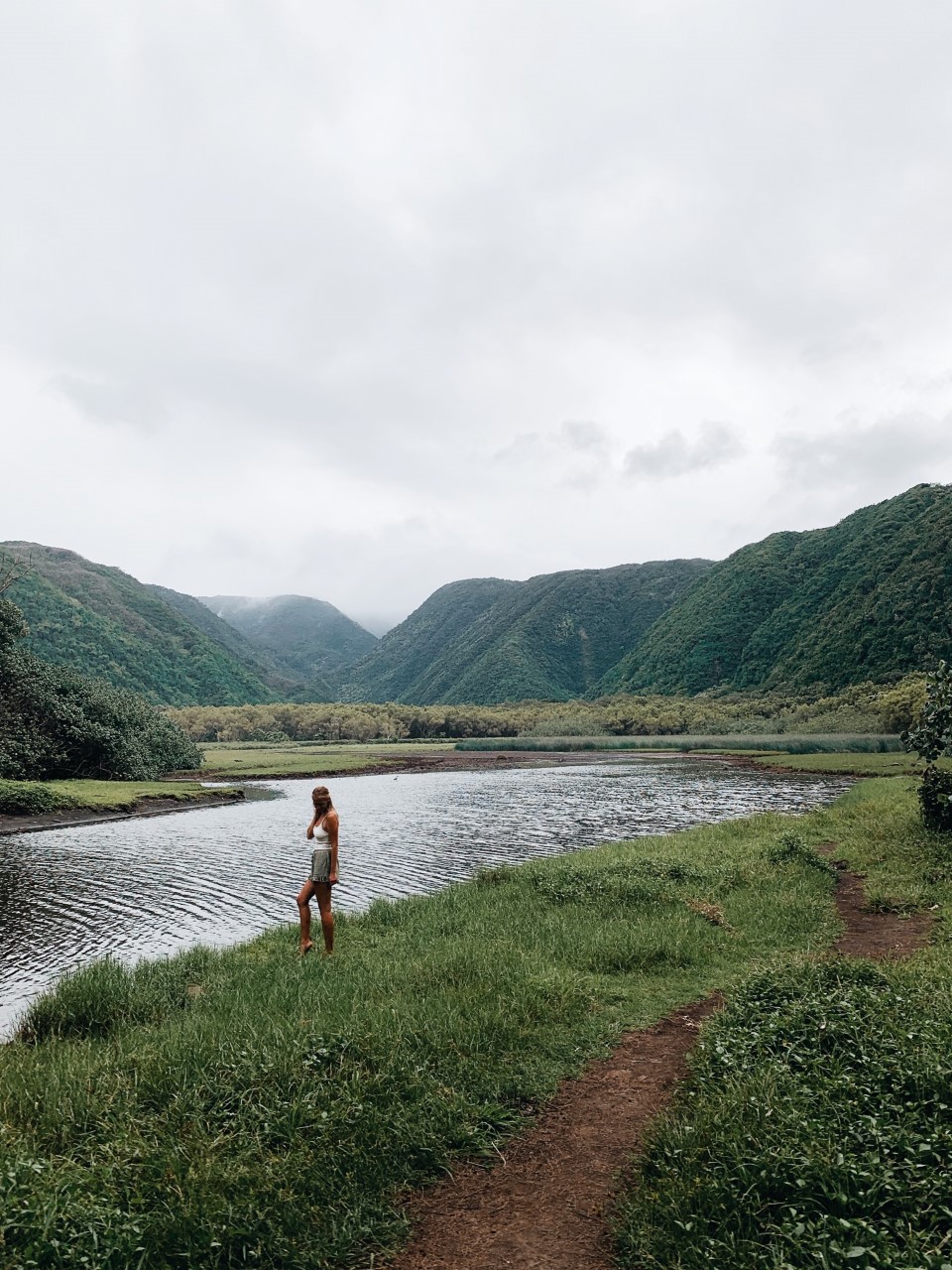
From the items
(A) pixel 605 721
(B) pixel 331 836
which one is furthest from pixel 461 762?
(B) pixel 331 836

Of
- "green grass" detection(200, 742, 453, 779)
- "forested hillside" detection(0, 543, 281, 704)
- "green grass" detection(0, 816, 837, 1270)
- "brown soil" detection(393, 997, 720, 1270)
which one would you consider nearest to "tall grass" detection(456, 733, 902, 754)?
"green grass" detection(200, 742, 453, 779)

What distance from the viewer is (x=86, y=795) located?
42781 mm

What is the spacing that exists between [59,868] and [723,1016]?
25027 millimetres

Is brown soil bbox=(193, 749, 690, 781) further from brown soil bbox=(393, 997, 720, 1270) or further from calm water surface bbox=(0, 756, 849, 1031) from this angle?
brown soil bbox=(393, 997, 720, 1270)

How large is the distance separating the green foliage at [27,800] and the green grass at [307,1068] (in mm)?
30400

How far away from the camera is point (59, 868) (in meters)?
25.6

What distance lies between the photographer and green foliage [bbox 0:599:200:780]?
4728cm

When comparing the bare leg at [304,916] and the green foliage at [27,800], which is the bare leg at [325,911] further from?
the green foliage at [27,800]

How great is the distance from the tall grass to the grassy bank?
76.6 meters

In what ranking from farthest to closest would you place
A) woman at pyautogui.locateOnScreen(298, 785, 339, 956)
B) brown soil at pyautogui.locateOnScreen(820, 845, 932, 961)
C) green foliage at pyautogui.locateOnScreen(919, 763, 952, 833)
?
green foliage at pyautogui.locateOnScreen(919, 763, 952, 833)
woman at pyautogui.locateOnScreen(298, 785, 339, 956)
brown soil at pyautogui.locateOnScreen(820, 845, 932, 961)

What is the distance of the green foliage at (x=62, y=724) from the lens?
47281mm

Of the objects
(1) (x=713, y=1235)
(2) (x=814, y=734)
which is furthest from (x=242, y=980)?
(2) (x=814, y=734)

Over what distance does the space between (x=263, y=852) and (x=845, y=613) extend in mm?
→ 140587

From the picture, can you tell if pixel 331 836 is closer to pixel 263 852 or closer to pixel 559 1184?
pixel 559 1184
